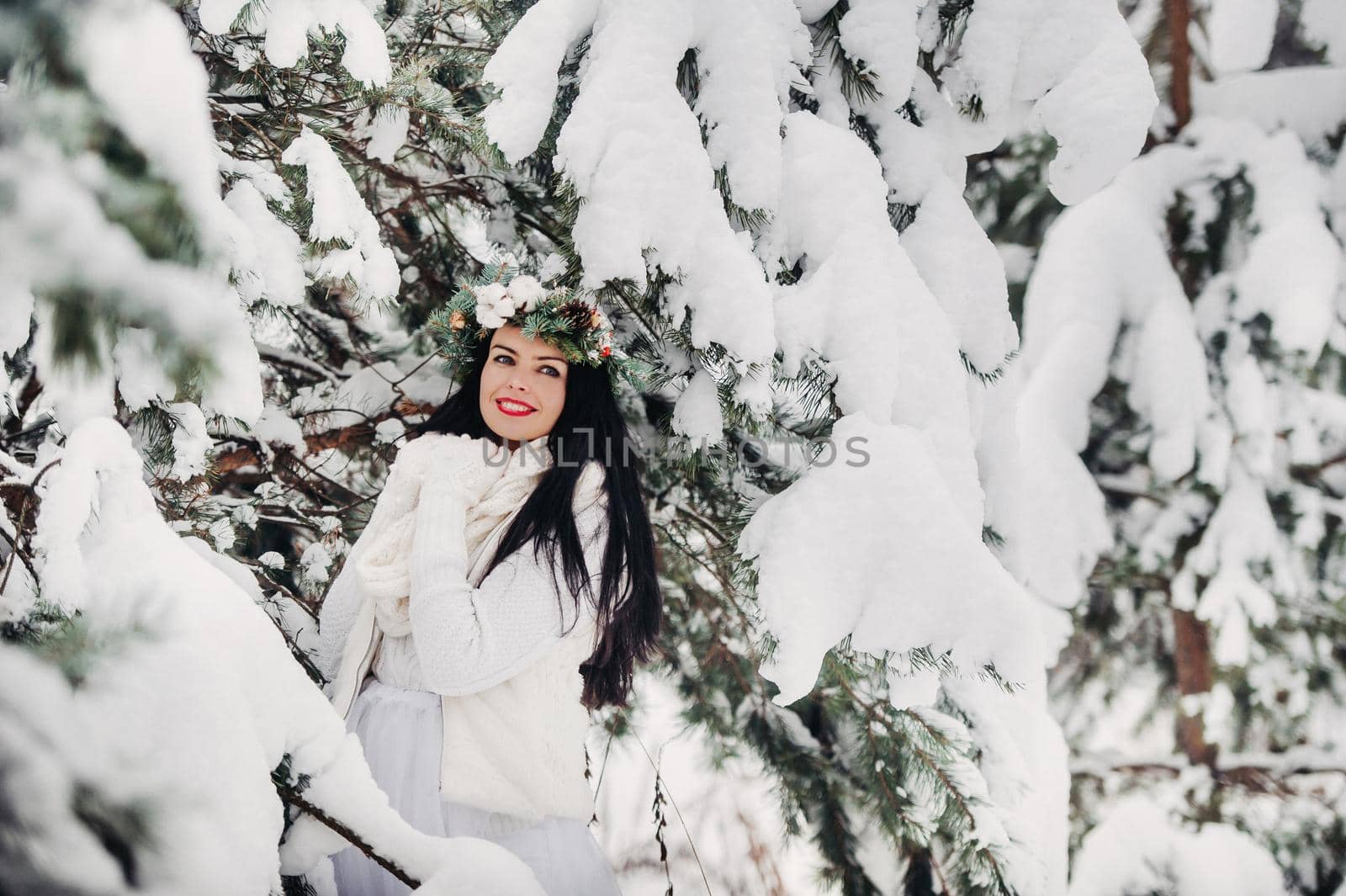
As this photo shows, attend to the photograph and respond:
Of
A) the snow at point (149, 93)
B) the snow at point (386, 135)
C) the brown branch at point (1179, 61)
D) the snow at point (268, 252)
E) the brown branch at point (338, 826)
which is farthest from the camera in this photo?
the brown branch at point (1179, 61)

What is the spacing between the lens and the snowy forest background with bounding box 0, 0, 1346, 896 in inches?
19.7

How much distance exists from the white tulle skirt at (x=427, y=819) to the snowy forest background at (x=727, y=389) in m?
0.22

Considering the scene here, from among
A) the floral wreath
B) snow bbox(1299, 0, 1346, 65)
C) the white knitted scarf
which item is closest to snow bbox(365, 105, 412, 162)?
the floral wreath

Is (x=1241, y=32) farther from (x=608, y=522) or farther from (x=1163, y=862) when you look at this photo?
(x=608, y=522)

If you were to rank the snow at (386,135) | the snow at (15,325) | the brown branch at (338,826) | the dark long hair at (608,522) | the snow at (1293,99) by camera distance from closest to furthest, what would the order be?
the brown branch at (338,826)
the snow at (15,325)
the dark long hair at (608,522)
the snow at (386,135)
the snow at (1293,99)

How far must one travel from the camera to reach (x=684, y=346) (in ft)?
4.95

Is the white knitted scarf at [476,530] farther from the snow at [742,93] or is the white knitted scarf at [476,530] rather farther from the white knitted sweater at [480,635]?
the snow at [742,93]

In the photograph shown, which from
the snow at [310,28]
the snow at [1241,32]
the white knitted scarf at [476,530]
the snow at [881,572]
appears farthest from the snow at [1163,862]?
the snow at [1241,32]

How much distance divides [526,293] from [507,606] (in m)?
0.66

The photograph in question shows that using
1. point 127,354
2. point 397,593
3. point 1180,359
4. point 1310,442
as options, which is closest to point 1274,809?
point 1310,442

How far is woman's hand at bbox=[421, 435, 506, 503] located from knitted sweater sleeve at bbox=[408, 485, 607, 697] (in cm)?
2

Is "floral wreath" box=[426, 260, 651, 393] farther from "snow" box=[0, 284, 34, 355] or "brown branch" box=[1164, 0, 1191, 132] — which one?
"brown branch" box=[1164, 0, 1191, 132]

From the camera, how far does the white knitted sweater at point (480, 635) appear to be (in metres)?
1.50

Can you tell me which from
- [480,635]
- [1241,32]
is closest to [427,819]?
[480,635]
